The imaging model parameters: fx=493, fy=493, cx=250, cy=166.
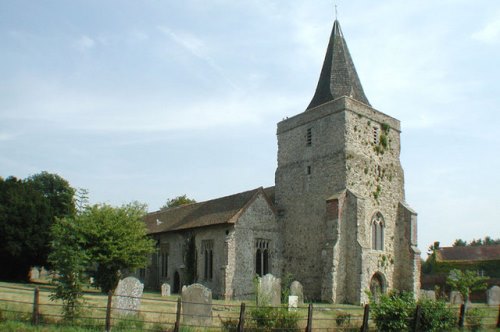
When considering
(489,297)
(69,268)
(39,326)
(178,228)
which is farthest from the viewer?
(178,228)

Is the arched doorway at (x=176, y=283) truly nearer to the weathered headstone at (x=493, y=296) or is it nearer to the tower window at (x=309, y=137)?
the tower window at (x=309, y=137)

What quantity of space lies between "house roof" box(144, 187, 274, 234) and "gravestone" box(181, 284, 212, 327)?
12.2 metres

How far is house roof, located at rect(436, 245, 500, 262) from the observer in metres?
50.5

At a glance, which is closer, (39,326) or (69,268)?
(39,326)

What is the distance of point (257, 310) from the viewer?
51.3 feet

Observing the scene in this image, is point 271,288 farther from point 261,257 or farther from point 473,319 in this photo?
point 261,257

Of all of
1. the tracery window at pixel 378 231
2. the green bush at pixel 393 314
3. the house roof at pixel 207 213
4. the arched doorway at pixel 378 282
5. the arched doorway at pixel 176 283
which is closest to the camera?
the green bush at pixel 393 314

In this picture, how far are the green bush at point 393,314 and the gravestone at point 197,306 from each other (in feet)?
18.6

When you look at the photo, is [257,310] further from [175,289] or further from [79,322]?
[175,289]

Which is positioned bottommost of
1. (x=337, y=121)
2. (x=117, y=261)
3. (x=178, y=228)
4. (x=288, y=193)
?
(x=117, y=261)

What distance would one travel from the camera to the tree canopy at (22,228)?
111 ft

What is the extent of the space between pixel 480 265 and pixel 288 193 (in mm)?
27342

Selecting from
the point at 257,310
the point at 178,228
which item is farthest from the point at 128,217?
the point at 257,310

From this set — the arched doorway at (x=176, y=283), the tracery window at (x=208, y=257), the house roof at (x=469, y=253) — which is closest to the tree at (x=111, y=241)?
the tracery window at (x=208, y=257)
